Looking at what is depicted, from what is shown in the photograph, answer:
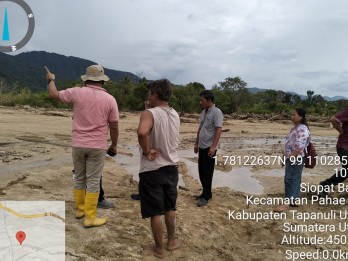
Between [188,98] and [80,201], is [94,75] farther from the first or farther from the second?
[188,98]

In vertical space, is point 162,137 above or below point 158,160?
above

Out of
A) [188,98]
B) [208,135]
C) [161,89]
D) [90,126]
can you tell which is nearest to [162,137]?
[161,89]

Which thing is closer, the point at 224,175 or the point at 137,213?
the point at 137,213

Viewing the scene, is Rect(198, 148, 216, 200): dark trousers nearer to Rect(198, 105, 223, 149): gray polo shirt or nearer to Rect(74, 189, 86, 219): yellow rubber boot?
Rect(198, 105, 223, 149): gray polo shirt

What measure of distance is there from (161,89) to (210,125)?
1993 mm

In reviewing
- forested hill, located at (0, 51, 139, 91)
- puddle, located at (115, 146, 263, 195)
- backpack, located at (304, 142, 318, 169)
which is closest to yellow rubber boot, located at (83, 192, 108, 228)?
backpack, located at (304, 142, 318, 169)

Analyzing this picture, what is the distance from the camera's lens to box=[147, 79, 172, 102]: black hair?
11.2 ft

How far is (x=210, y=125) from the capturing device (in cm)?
527

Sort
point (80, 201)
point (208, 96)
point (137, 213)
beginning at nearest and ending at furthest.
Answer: point (80, 201) < point (137, 213) < point (208, 96)

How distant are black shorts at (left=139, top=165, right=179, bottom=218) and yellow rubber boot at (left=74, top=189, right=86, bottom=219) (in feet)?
3.24

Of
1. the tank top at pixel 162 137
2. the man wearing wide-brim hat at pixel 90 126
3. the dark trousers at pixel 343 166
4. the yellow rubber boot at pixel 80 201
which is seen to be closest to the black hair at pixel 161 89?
the tank top at pixel 162 137

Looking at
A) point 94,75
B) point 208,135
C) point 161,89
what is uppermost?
point 94,75

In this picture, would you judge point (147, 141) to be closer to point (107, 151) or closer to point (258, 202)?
point (107, 151)

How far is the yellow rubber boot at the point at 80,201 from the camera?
Result: 4.05 m
